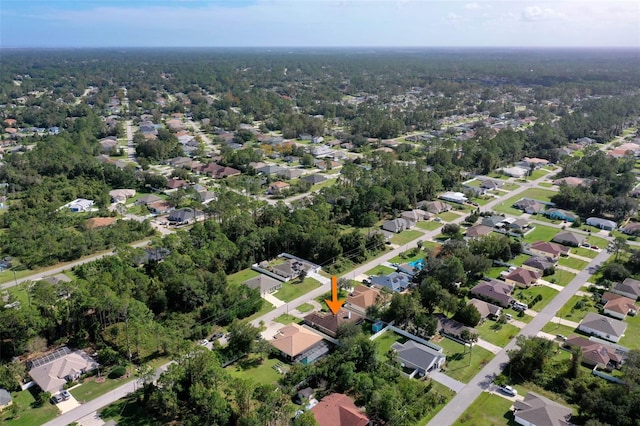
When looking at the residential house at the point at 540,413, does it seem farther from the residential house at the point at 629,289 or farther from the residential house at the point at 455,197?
the residential house at the point at 455,197

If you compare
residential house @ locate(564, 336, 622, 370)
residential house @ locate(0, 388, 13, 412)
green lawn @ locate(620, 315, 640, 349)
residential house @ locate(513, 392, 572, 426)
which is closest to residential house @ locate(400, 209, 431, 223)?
green lawn @ locate(620, 315, 640, 349)

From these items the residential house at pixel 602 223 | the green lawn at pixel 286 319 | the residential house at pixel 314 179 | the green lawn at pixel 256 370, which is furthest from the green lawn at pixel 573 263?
the residential house at pixel 314 179

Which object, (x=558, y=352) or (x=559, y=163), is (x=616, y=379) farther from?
(x=559, y=163)

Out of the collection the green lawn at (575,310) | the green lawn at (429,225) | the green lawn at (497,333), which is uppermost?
the green lawn at (429,225)

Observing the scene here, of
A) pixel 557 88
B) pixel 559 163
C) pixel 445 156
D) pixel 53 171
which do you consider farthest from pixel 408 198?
pixel 557 88

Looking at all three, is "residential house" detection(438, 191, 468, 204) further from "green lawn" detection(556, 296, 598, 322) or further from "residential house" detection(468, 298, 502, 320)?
"residential house" detection(468, 298, 502, 320)
